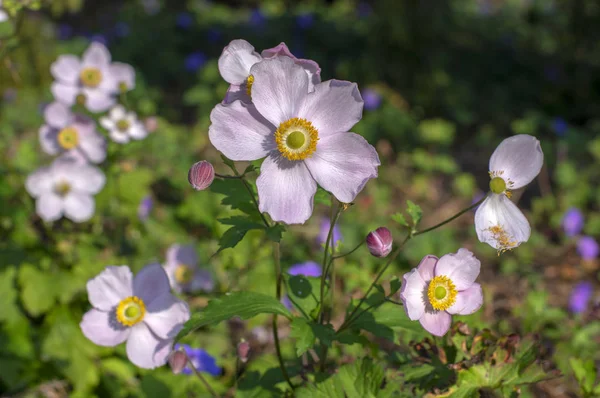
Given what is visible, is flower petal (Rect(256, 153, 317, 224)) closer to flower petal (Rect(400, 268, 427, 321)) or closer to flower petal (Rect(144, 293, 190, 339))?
flower petal (Rect(400, 268, 427, 321))

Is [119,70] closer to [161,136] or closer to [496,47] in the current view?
[161,136]

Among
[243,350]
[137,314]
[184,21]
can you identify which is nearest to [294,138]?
[243,350]

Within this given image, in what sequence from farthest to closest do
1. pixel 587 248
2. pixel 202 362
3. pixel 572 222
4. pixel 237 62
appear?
pixel 572 222, pixel 587 248, pixel 202 362, pixel 237 62

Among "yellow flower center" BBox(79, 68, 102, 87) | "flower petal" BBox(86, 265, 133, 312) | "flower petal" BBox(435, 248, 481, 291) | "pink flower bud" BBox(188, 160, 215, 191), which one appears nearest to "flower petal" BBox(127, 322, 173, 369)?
"flower petal" BBox(86, 265, 133, 312)

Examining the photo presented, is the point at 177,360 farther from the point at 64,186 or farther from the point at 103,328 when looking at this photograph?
the point at 64,186

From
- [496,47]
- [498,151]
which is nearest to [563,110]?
[496,47]

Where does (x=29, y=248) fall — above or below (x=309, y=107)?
below
